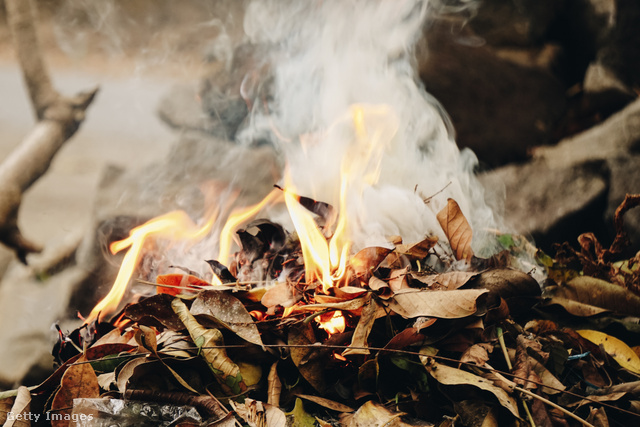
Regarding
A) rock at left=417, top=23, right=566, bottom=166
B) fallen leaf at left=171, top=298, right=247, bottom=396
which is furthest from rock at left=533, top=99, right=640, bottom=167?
fallen leaf at left=171, top=298, right=247, bottom=396

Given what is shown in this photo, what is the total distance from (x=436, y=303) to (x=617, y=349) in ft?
2.29

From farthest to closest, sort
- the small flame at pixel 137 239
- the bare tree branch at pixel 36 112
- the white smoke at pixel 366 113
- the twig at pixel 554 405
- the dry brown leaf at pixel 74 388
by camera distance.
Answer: the bare tree branch at pixel 36 112 < the white smoke at pixel 366 113 < the small flame at pixel 137 239 < the dry brown leaf at pixel 74 388 < the twig at pixel 554 405

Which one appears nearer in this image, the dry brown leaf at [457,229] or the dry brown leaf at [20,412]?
the dry brown leaf at [20,412]

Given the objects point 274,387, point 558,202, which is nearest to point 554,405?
Result: point 274,387

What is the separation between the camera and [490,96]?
4.00 meters

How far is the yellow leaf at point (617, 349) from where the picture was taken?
4.88ft

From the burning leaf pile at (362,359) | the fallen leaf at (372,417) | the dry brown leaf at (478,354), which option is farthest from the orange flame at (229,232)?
the dry brown leaf at (478,354)

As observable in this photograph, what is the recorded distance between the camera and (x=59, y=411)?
1.25m

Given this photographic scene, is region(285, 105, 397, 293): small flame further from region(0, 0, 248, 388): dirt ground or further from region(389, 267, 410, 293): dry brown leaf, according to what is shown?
region(0, 0, 248, 388): dirt ground

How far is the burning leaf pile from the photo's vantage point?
123cm

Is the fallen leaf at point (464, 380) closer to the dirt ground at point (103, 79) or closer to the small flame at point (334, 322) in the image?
the small flame at point (334, 322)

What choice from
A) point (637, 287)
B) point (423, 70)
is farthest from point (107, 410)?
point (423, 70)

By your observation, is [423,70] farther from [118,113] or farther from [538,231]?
[118,113]

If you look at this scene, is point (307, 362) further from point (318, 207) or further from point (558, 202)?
point (558, 202)
